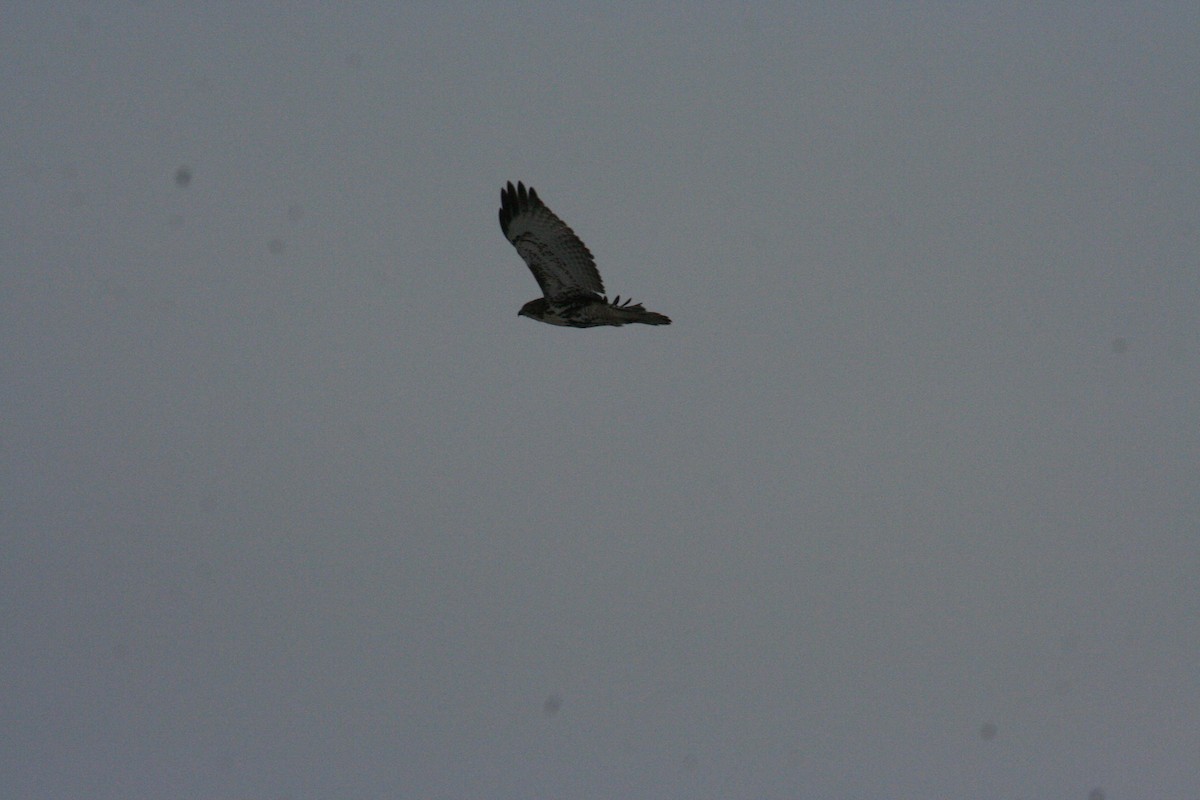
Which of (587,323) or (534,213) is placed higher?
(534,213)

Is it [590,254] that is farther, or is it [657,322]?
[590,254]

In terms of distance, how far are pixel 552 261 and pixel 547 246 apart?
25 cm

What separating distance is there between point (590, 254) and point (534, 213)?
1.10 meters

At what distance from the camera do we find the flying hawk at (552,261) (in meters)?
21.0

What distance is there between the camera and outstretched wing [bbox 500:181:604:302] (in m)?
21.0

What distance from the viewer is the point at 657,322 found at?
1969 cm

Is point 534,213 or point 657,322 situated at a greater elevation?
point 534,213

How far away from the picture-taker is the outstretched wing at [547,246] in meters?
21.0

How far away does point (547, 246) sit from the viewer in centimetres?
2120

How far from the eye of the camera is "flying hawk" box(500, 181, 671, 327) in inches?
825

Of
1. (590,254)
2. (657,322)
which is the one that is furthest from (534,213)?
(657,322)

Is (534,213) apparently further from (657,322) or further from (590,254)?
(657,322)

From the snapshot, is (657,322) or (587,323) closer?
(657,322)

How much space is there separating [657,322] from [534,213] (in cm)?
293
